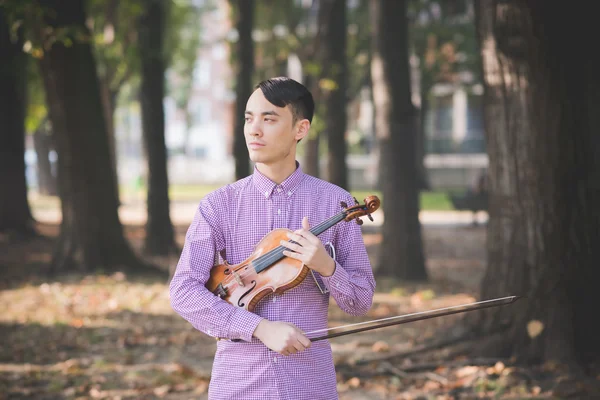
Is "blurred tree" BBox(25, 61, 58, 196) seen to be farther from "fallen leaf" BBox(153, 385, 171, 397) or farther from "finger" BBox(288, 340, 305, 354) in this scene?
"finger" BBox(288, 340, 305, 354)

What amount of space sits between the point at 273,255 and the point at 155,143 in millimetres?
12860

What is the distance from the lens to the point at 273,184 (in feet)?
9.64

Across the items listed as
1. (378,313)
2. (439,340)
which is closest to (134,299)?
(378,313)

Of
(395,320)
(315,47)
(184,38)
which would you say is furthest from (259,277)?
(184,38)

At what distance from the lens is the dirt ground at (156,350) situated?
6246 millimetres

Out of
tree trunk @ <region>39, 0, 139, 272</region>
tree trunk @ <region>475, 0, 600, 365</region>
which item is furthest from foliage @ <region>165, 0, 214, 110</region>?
tree trunk @ <region>475, 0, 600, 365</region>

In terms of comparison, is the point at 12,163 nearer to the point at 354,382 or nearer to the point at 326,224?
the point at 354,382

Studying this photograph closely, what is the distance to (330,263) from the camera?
2.68m

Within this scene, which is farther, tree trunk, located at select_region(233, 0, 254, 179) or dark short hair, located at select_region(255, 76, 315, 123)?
tree trunk, located at select_region(233, 0, 254, 179)

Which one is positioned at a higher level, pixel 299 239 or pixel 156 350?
pixel 299 239

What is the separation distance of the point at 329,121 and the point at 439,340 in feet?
33.2

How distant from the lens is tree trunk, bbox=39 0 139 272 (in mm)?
11891

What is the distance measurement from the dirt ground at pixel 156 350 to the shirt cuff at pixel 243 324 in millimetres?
3599

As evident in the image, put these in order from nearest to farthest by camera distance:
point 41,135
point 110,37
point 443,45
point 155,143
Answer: point 155,143, point 110,37, point 443,45, point 41,135
